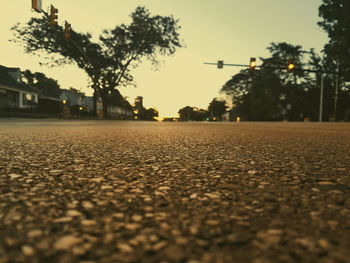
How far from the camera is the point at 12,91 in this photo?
3709cm

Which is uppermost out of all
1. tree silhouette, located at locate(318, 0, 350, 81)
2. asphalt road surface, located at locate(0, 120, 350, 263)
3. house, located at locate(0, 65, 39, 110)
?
tree silhouette, located at locate(318, 0, 350, 81)

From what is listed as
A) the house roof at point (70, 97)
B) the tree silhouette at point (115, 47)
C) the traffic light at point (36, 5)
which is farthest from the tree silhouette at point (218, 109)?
the traffic light at point (36, 5)

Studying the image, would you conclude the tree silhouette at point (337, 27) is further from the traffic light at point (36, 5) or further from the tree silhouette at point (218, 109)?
the tree silhouette at point (218, 109)

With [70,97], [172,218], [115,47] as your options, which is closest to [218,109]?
[70,97]

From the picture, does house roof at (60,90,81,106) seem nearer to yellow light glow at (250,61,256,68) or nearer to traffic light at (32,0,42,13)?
yellow light glow at (250,61,256,68)

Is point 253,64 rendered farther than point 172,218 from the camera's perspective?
Yes

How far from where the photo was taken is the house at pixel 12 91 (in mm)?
33531

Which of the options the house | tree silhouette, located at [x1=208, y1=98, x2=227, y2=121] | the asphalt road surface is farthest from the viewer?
tree silhouette, located at [x1=208, y1=98, x2=227, y2=121]

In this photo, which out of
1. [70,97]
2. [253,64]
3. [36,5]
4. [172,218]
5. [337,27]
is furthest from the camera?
[70,97]

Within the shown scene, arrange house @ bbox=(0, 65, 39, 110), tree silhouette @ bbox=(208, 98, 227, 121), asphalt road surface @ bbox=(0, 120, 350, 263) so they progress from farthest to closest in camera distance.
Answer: tree silhouette @ bbox=(208, 98, 227, 121) → house @ bbox=(0, 65, 39, 110) → asphalt road surface @ bbox=(0, 120, 350, 263)

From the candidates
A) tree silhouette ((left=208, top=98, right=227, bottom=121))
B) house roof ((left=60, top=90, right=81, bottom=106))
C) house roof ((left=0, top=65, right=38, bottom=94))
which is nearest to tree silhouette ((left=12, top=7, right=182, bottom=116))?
house roof ((left=0, top=65, right=38, bottom=94))

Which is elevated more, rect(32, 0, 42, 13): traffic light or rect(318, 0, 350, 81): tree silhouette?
→ rect(318, 0, 350, 81): tree silhouette

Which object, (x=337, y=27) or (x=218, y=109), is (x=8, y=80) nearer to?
(x=337, y=27)

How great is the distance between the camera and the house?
33.5 meters
